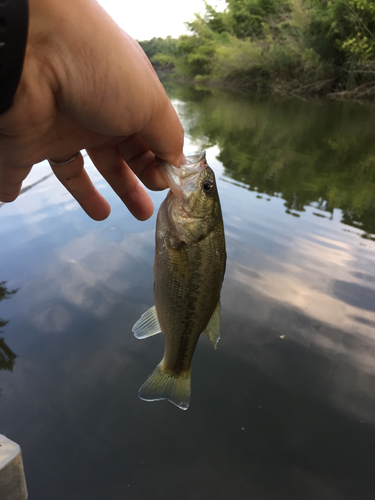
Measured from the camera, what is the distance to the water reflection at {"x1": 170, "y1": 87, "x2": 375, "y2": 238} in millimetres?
7516

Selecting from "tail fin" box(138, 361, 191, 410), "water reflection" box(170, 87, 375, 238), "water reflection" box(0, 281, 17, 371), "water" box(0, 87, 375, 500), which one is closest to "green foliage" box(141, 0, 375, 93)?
"water reflection" box(170, 87, 375, 238)

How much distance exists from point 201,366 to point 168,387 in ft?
5.23

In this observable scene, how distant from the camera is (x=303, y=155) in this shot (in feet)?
36.5

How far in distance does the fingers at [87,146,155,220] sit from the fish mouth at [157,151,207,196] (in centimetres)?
51

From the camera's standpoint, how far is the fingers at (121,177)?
2117 mm

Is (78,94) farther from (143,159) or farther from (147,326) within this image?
(147,326)

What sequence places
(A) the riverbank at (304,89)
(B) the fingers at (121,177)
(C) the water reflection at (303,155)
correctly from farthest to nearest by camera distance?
(A) the riverbank at (304,89), (C) the water reflection at (303,155), (B) the fingers at (121,177)

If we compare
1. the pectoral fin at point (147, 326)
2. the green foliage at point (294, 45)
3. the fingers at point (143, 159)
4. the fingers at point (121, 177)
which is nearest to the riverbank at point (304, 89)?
the green foliage at point (294, 45)

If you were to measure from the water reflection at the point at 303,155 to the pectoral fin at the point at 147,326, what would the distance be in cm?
517

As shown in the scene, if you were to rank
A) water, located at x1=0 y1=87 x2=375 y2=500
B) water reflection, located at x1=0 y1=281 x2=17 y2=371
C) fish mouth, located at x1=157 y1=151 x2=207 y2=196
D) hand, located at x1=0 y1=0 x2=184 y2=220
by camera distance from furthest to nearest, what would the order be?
water reflection, located at x1=0 y1=281 x2=17 y2=371 < water, located at x1=0 y1=87 x2=375 y2=500 < fish mouth, located at x1=157 y1=151 x2=207 y2=196 < hand, located at x1=0 y1=0 x2=184 y2=220

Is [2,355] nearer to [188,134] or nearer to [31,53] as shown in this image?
[31,53]

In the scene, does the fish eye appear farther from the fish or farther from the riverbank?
the riverbank

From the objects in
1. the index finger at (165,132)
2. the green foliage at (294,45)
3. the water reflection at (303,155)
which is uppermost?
the green foliage at (294,45)

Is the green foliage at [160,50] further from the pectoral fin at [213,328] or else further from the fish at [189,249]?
the pectoral fin at [213,328]
